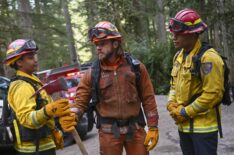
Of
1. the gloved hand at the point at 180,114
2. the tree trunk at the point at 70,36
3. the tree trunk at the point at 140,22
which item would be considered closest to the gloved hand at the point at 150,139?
the gloved hand at the point at 180,114

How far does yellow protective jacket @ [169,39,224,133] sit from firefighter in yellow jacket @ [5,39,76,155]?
126 cm

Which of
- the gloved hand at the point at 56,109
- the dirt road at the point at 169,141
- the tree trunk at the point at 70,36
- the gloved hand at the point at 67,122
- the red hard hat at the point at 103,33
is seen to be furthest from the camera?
the tree trunk at the point at 70,36

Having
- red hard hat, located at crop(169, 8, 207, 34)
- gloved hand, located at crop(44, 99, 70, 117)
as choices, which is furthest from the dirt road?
gloved hand, located at crop(44, 99, 70, 117)

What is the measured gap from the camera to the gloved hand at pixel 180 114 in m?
4.51

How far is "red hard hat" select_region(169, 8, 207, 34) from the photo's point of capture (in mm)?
4516

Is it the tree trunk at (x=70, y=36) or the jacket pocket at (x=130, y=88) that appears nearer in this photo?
the jacket pocket at (x=130, y=88)

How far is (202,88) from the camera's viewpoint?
14.6ft

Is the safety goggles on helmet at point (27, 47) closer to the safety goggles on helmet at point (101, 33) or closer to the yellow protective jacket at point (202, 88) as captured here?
the safety goggles on helmet at point (101, 33)

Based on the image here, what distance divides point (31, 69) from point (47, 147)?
88 cm

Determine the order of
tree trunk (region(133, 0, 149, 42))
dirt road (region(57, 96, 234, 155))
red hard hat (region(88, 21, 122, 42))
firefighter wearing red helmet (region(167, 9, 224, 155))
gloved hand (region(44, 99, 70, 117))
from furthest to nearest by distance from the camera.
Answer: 1. tree trunk (region(133, 0, 149, 42))
2. dirt road (region(57, 96, 234, 155))
3. red hard hat (region(88, 21, 122, 42))
4. firefighter wearing red helmet (region(167, 9, 224, 155))
5. gloved hand (region(44, 99, 70, 117))

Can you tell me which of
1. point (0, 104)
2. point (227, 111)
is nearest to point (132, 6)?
point (227, 111)

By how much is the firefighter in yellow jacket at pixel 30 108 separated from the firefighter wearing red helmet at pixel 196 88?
4.14ft

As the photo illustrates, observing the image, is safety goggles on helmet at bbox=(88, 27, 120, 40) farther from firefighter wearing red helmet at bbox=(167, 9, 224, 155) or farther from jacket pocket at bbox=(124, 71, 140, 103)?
firefighter wearing red helmet at bbox=(167, 9, 224, 155)

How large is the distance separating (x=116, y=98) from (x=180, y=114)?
73 cm
